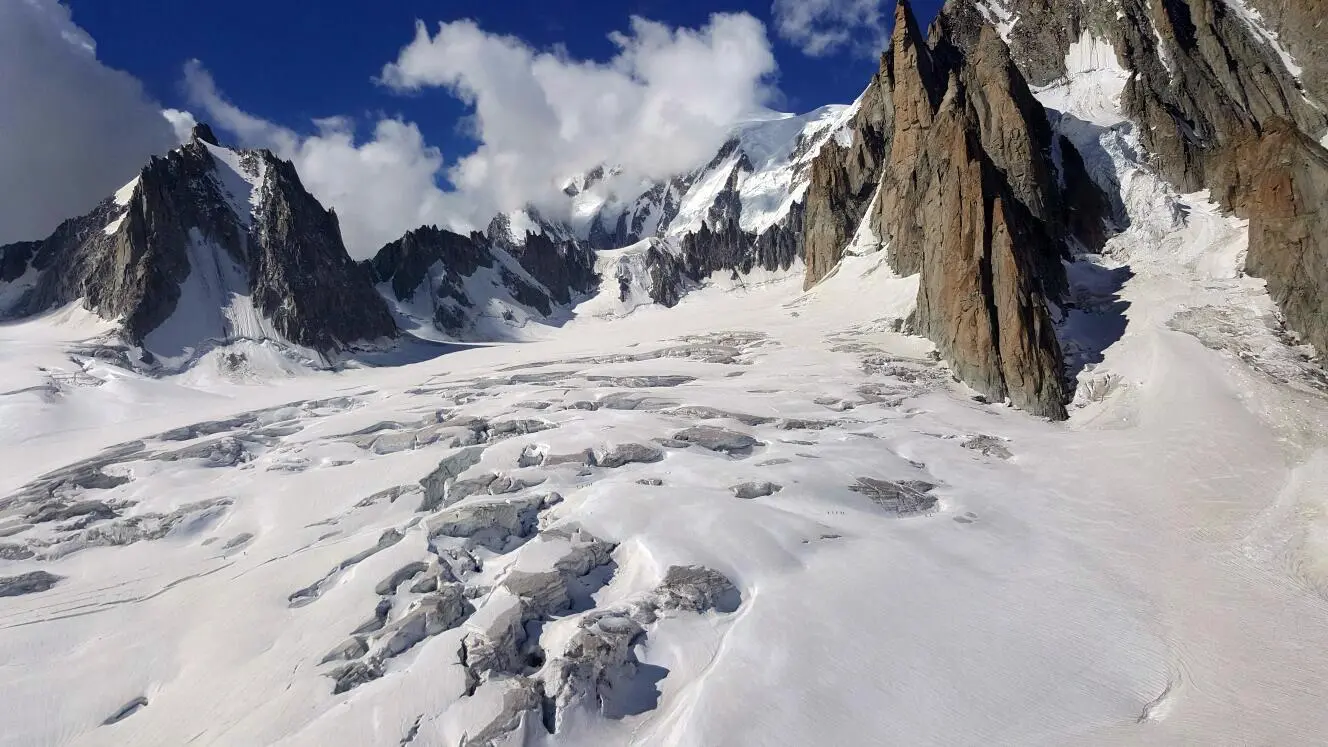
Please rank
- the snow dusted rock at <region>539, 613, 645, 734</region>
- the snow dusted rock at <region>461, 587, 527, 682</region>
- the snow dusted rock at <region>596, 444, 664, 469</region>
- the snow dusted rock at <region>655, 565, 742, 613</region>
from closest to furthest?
1. the snow dusted rock at <region>539, 613, 645, 734</region>
2. the snow dusted rock at <region>461, 587, 527, 682</region>
3. the snow dusted rock at <region>655, 565, 742, 613</region>
4. the snow dusted rock at <region>596, 444, 664, 469</region>

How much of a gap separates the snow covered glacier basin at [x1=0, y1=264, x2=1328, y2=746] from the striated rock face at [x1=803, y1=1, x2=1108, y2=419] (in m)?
5.47

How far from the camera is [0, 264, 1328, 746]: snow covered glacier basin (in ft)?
42.8

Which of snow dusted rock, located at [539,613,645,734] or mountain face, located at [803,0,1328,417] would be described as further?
mountain face, located at [803,0,1328,417]

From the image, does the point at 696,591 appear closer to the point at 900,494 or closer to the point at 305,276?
the point at 900,494

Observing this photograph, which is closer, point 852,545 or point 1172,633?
point 1172,633

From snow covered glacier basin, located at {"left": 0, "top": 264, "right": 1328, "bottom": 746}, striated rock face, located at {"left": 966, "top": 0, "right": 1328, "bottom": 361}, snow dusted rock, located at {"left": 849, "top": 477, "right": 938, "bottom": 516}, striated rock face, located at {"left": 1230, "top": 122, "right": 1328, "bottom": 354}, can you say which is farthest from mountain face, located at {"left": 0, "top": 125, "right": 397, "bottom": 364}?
striated rock face, located at {"left": 966, "top": 0, "right": 1328, "bottom": 361}

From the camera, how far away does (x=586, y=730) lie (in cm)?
1247

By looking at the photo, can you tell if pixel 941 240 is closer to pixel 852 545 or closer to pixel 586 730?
pixel 852 545

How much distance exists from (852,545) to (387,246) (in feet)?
452

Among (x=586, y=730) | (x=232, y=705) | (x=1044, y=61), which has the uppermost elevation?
(x=1044, y=61)

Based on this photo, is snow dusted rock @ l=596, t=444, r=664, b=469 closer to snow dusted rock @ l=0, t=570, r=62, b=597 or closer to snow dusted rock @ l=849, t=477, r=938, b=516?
snow dusted rock @ l=849, t=477, r=938, b=516

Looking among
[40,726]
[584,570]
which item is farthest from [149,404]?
[584,570]

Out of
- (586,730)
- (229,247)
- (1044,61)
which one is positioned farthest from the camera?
(229,247)

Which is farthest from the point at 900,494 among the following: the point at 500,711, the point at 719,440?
the point at 500,711
